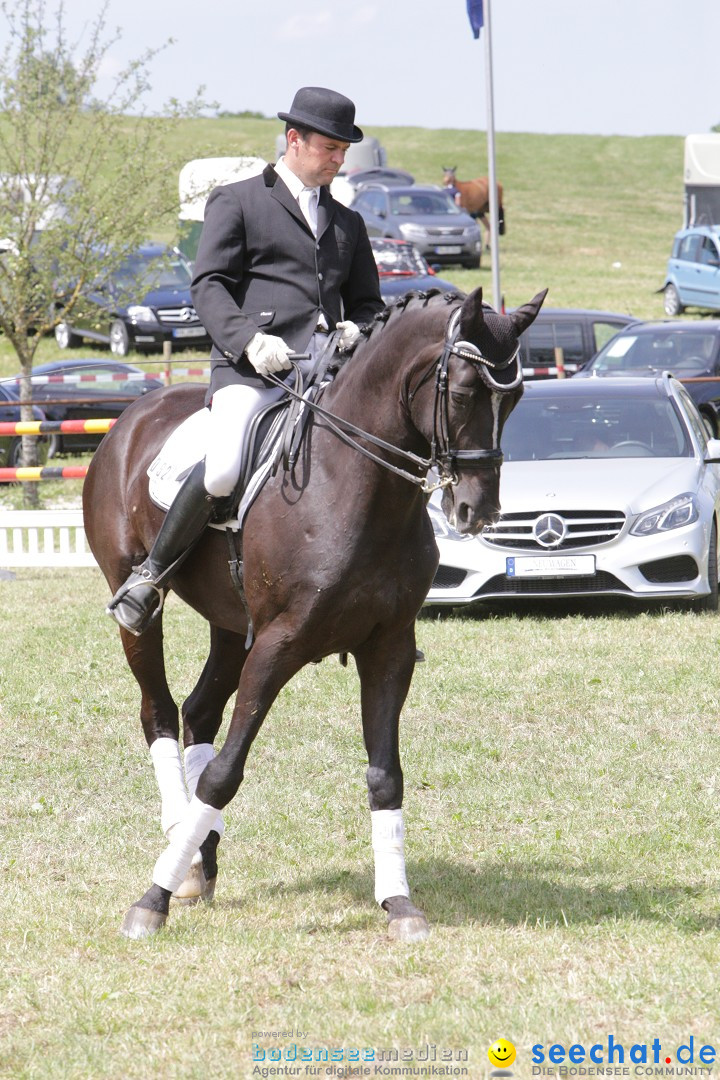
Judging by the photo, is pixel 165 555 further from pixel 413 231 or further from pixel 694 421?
pixel 413 231

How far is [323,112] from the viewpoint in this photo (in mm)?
5465

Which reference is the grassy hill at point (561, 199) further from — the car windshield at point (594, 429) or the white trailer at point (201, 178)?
the car windshield at point (594, 429)

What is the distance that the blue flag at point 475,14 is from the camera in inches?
879

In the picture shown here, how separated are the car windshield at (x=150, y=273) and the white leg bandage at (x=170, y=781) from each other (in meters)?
9.62

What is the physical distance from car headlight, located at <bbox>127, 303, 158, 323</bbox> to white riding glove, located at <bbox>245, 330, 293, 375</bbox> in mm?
25033

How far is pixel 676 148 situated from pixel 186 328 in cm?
5414

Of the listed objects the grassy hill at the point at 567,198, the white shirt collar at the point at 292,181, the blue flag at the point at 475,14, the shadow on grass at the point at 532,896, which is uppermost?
the blue flag at the point at 475,14

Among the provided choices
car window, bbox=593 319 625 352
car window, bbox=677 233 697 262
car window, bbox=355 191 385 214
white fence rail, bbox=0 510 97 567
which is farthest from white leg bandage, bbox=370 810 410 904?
car window, bbox=355 191 385 214

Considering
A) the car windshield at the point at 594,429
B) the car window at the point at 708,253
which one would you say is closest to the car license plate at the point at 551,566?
the car windshield at the point at 594,429

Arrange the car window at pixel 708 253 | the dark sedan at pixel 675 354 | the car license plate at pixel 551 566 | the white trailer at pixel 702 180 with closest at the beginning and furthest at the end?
the car license plate at pixel 551 566
the dark sedan at pixel 675 354
the car window at pixel 708 253
the white trailer at pixel 702 180

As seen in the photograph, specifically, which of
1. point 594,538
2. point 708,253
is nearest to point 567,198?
point 708,253

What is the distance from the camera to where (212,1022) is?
4652 mm

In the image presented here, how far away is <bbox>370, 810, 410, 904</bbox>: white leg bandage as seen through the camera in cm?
561

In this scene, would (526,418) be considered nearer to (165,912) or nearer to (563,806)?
(563,806)
